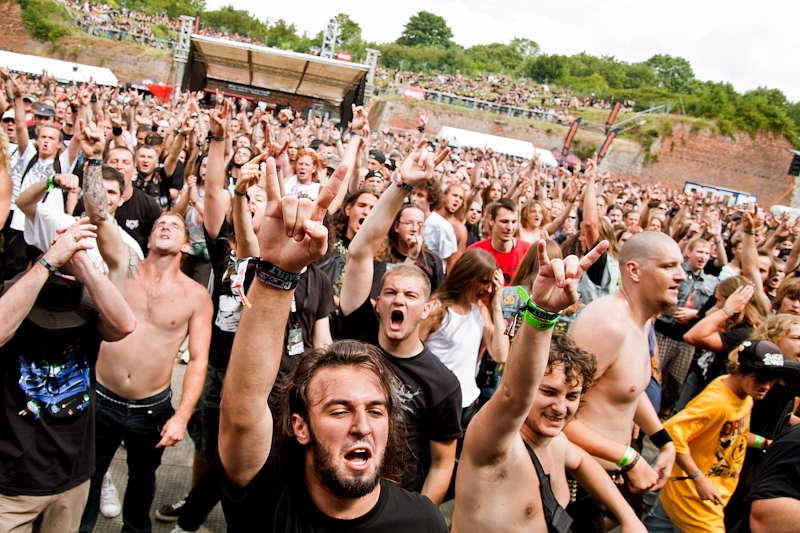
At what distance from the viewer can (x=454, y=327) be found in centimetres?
335

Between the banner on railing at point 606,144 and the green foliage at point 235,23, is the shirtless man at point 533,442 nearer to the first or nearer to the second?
the banner on railing at point 606,144

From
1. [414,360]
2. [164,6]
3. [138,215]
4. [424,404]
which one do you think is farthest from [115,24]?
[424,404]

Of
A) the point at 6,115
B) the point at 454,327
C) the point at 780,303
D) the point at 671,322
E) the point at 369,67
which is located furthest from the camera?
the point at 369,67

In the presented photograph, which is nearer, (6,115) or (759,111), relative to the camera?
(6,115)

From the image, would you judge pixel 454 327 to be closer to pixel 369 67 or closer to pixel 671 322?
pixel 671 322

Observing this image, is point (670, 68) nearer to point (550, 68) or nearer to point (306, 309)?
point (550, 68)

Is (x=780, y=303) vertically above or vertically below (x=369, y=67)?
below

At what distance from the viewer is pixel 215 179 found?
11.6 feet

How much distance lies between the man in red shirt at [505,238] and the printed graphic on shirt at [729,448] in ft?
6.94

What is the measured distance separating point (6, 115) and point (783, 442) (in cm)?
Answer: 824

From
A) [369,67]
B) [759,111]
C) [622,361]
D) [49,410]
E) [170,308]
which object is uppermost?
[759,111]

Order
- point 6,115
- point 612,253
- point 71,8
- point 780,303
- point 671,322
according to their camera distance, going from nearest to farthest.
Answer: point 780,303 → point 612,253 → point 671,322 → point 6,115 → point 71,8

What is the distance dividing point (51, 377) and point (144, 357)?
66 centimetres

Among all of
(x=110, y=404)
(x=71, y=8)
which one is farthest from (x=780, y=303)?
(x=71, y=8)
